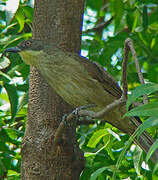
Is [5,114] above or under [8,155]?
above

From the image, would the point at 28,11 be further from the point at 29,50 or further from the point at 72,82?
the point at 72,82

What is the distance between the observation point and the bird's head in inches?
152

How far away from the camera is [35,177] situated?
3328mm

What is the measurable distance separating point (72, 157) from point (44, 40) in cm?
117

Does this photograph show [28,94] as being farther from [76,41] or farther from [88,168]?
[88,168]

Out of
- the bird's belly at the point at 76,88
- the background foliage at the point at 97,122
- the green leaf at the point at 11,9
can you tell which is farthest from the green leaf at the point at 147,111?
the green leaf at the point at 11,9

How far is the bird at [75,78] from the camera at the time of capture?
3.63m

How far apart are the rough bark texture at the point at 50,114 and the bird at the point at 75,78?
0.33ft

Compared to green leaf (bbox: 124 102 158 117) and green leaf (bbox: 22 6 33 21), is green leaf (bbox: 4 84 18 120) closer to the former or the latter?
green leaf (bbox: 22 6 33 21)

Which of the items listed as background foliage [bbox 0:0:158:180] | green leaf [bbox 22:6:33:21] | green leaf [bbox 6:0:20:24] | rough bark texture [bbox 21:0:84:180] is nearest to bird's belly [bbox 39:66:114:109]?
rough bark texture [bbox 21:0:84:180]

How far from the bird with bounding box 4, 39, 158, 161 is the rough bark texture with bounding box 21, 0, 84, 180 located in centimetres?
10

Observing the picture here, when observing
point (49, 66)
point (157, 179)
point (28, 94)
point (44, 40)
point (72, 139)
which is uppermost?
point (44, 40)

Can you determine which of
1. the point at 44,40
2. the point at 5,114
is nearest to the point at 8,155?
the point at 5,114

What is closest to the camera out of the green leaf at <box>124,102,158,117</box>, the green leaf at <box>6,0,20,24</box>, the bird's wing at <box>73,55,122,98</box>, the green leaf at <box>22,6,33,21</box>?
the green leaf at <box>124,102,158,117</box>
